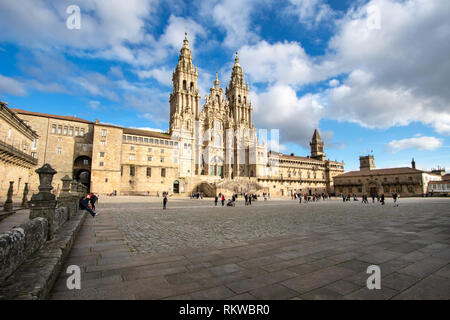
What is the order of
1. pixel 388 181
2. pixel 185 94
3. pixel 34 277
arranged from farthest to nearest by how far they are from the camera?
pixel 388 181, pixel 185 94, pixel 34 277

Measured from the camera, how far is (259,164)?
61188 millimetres

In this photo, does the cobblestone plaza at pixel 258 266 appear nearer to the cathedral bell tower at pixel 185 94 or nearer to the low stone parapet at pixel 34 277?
the low stone parapet at pixel 34 277

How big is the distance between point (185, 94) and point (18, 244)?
56296 mm

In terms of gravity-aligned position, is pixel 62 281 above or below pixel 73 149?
below

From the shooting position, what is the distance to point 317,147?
294 feet

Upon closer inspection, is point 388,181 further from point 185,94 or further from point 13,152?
point 13,152

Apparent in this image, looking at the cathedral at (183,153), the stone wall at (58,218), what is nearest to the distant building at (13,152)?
the cathedral at (183,153)

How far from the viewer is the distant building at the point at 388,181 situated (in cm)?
5431

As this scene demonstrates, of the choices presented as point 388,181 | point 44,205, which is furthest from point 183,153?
point 388,181

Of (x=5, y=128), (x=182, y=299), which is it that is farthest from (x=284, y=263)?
(x=5, y=128)
